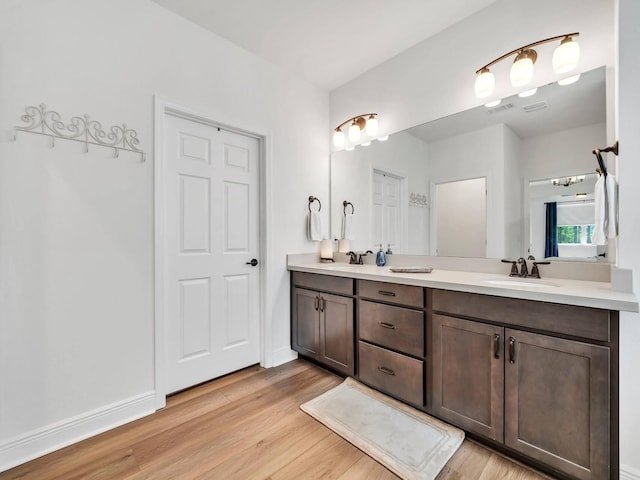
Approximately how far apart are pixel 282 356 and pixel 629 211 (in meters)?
2.46

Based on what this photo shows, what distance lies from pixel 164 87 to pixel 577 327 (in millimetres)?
2653

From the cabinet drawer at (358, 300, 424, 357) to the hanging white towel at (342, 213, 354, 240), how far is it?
0.97 m

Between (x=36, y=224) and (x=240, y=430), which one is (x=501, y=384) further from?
(x=36, y=224)

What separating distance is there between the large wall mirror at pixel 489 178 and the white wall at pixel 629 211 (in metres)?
0.42

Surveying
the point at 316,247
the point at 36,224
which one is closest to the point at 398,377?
the point at 316,247

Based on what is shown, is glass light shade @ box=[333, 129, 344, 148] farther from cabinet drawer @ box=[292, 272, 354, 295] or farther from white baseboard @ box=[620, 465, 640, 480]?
white baseboard @ box=[620, 465, 640, 480]

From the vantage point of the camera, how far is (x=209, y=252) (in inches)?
89.8

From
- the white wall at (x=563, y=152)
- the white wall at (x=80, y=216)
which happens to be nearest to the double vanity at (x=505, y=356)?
the white wall at (x=563, y=152)

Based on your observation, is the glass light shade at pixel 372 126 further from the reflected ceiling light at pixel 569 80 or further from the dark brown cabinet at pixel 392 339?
the dark brown cabinet at pixel 392 339

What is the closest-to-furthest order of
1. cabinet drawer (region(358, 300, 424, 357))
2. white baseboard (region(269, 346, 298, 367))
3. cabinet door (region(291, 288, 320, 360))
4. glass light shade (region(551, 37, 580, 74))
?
glass light shade (region(551, 37, 580, 74))
cabinet drawer (region(358, 300, 424, 357))
cabinet door (region(291, 288, 320, 360))
white baseboard (region(269, 346, 298, 367))

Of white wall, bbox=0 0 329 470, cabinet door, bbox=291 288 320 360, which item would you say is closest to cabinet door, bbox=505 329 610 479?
cabinet door, bbox=291 288 320 360

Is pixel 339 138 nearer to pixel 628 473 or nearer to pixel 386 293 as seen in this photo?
pixel 386 293

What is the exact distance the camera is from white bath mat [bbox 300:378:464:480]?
1.45 metres

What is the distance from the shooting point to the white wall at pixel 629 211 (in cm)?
118
